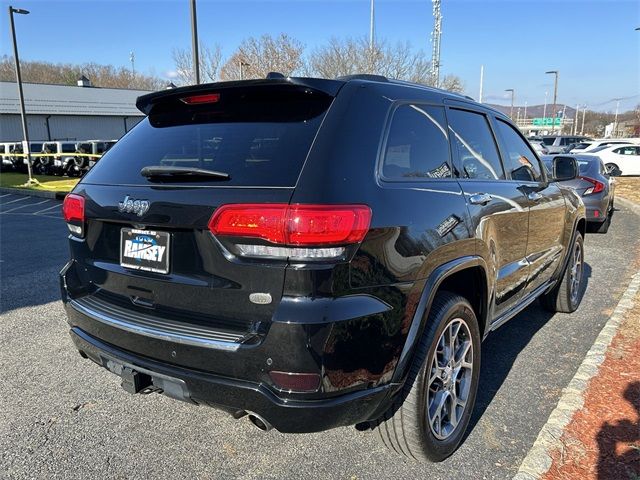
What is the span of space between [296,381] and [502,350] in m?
2.74

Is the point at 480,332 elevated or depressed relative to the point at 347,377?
depressed

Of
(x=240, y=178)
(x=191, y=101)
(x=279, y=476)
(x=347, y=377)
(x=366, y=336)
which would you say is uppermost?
(x=191, y=101)

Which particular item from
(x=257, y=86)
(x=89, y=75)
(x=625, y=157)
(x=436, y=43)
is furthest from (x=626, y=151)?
(x=89, y=75)

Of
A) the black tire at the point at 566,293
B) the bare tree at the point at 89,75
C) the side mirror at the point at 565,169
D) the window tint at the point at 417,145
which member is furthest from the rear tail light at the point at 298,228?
the bare tree at the point at 89,75

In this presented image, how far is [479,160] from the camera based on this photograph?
129 inches

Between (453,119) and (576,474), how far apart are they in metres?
2.03

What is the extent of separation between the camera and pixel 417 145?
2643 millimetres

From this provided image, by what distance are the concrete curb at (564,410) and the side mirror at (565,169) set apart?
1371mm

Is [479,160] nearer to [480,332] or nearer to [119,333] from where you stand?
[480,332]

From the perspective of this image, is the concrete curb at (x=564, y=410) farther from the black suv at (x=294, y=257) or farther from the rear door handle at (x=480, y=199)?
the rear door handle at (x=480, y=199)

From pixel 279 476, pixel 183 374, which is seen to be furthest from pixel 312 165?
pixel 279 476

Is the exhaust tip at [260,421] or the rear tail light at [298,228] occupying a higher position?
the rear tail light at [298,228]

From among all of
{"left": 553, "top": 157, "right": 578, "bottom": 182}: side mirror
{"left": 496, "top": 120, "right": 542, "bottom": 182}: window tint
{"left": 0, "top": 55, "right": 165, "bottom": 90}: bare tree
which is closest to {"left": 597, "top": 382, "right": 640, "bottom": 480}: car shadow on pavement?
{"left": 496, "top": 120, "right": 542, "bottom": 182}: window tint

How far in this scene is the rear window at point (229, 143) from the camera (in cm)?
216
